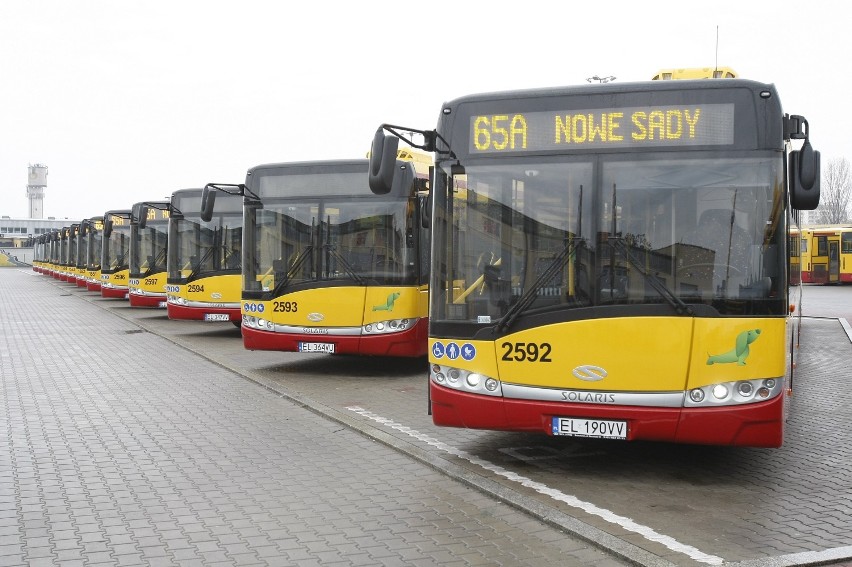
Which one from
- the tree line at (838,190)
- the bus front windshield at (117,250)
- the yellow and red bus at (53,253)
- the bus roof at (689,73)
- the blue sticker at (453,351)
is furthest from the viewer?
the tree line at (838,190)

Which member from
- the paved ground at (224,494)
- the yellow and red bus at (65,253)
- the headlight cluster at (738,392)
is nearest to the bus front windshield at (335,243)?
the paved ground at (224,494)

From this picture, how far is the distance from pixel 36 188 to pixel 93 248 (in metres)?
126

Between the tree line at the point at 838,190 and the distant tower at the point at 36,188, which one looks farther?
the distant tower at the point at 36,188

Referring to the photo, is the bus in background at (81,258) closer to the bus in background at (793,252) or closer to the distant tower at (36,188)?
the bus in background at (793,252)

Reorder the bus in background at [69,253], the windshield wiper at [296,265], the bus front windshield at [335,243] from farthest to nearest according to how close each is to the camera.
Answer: the bus in background at [69,253] → the windshield wiper at [296,265] → the bus front windshield at [335,243]

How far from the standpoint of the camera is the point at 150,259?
27.2 meters

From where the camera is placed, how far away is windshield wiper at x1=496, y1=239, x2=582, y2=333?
739cm

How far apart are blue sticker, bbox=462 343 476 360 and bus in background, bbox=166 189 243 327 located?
1300 centimetres

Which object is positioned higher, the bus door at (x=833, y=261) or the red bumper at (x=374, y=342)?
the bus door at (x=833, y=261)

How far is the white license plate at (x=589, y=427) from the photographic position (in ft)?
23.7

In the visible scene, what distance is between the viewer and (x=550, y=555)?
5.55m

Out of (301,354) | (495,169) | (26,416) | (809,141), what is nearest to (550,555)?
(495,169)

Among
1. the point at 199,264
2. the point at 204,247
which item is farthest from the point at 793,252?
the point at 204,247

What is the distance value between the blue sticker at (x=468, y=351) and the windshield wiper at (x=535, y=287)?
0.27 meters
